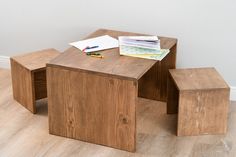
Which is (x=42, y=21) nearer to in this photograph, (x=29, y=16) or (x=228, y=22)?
(x=29, y=16)

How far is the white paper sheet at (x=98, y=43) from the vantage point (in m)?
2.86

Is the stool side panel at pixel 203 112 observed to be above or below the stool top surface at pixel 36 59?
below

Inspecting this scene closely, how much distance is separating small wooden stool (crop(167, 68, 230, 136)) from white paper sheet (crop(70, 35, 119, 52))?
0.43 metres

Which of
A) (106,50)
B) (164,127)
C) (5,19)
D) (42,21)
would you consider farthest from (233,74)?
(5,19)

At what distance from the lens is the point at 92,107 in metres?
2.62

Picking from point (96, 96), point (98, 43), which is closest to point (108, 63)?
point (96, 96)

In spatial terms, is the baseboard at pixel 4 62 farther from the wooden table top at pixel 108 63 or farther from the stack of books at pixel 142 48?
the stack of books at pixel 142 48

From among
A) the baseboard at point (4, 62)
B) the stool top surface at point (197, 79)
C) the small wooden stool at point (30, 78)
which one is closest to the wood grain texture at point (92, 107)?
the small wooden stool at point (30, 78)

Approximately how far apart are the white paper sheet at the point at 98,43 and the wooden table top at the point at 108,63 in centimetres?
4

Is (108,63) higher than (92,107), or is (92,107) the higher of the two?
(108,63)

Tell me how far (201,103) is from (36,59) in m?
1.11

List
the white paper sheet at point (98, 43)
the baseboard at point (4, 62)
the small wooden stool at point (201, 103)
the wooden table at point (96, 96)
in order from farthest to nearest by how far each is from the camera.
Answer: the baseboard at point (4, 62), the white paper sheet at point (98, 43), the small wooden stool at point (201, 103), the wooden table at point (96, 96)

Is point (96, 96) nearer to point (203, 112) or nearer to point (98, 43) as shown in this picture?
point (98, 43)

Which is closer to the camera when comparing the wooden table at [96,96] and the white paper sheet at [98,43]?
the wooden table at [96,96]
